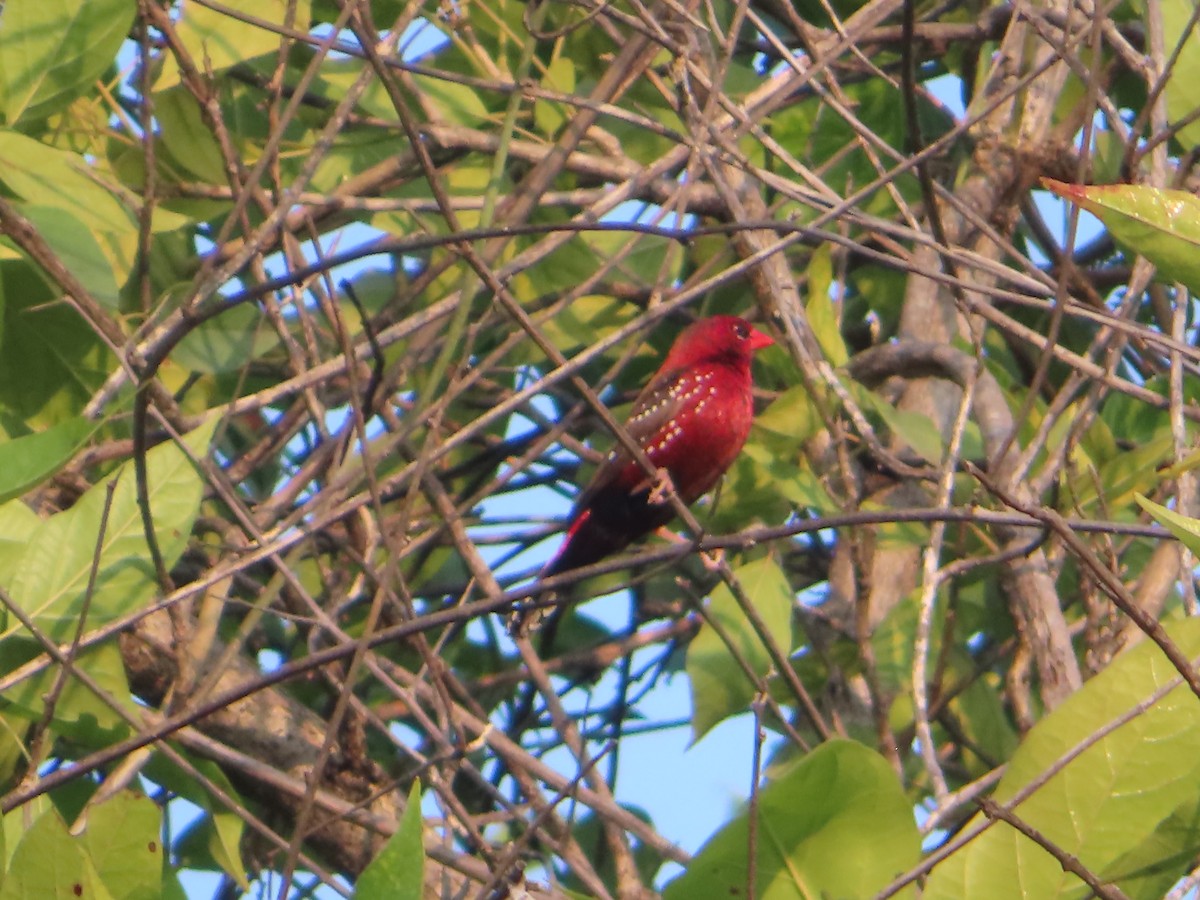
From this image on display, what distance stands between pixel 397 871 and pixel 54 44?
1.93 meters

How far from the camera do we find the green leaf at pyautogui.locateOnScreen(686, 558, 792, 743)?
125 inches

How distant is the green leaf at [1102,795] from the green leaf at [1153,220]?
1.67 feet

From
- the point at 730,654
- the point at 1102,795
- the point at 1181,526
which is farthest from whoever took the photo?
the point at 730,654

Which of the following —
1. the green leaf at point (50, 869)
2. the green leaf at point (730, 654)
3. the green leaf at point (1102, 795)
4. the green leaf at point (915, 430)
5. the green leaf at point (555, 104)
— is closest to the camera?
the green leaf at point (50, 869)

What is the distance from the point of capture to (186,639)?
3266mm

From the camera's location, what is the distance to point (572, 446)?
4316 mm

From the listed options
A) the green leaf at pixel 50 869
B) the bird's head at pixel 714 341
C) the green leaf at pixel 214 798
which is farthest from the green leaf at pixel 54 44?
the bird's head at pixel 714 341

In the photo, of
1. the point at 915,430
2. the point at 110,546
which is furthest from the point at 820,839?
the point at 915,430

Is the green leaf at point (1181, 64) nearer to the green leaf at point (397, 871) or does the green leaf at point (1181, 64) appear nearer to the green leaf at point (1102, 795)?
the green leaf at point (1102, 795)

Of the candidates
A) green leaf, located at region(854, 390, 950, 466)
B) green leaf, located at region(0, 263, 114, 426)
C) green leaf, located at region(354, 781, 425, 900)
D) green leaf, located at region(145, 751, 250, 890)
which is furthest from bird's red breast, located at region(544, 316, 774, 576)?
green leaf, located at region(354, 781, 425, 900)

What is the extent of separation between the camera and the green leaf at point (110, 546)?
101 inches

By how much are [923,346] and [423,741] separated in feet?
5.37

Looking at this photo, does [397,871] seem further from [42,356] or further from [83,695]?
[42,356]

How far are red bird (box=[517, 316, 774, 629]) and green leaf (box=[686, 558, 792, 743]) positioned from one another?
3.98 feet
